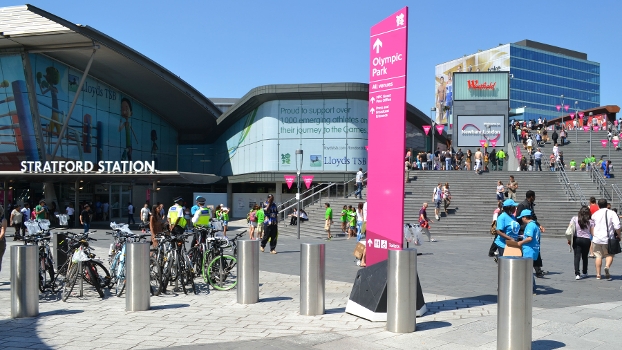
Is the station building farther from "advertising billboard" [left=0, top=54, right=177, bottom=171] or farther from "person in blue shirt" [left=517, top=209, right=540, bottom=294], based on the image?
"person in blue shirt" [left=517, top=209, right=540, bottom=294]

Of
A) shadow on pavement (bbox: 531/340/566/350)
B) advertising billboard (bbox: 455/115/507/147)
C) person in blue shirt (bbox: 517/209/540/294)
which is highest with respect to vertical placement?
advertising billboard (bbox: 455/115/507/147)

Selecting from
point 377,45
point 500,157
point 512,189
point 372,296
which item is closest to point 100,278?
point 372,296

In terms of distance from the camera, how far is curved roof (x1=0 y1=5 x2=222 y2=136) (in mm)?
33844

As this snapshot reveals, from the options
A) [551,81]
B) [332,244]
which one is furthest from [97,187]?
[551,81]

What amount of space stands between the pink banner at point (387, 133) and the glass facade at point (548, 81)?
116860 millimetres

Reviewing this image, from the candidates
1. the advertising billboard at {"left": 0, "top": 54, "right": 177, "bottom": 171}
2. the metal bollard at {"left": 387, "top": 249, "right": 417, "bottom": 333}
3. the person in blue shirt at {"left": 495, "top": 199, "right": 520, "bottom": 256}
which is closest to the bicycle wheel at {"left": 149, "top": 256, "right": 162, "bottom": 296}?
the metal bollard at {"left": 387, "top": 249, "right": 417, "bottom": 333}

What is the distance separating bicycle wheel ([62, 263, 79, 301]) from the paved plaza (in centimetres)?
15

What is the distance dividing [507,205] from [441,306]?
8.38ft

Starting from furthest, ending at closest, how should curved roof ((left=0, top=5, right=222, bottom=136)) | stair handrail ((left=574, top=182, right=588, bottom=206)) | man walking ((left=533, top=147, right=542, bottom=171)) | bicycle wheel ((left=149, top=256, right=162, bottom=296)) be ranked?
man walking ((left=533, top=147, right=542, bottom=171)), curved roof ((left=0, top=5, right=222, bottom=136)), stair handrail ((left=574, top=182, right=588, bottom=206)), bicycle wheel ((left=149, top=256, right=162, bottom=296))

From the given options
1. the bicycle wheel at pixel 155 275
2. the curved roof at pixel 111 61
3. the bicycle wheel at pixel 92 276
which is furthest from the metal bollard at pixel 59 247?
the curved roof at pixel 111 61

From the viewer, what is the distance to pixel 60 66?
3972 cm

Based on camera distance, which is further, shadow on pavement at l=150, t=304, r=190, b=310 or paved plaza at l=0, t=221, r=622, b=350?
shadow on pavement at l=150, t=304, r=190, b=310

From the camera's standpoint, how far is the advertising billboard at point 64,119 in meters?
36.8

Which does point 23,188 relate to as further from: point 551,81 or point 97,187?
point 551,81
